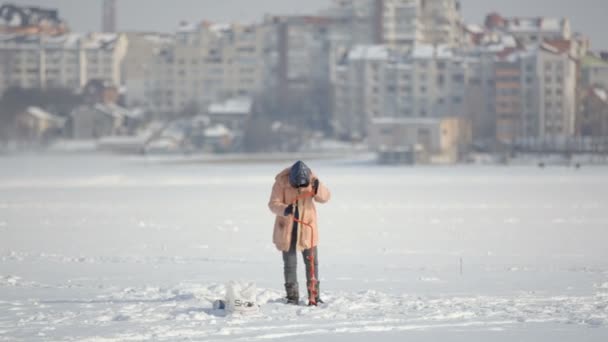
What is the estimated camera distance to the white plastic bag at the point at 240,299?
1071 centimetres

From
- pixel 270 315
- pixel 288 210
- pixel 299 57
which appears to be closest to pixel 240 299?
pixel 270 315

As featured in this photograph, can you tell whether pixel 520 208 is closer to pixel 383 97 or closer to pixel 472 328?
pixel 472 328

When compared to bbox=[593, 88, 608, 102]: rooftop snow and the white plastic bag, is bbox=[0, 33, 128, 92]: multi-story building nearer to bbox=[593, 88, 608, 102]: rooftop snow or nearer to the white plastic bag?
bbox=[593, 88, 608, 102]: rooftop snow

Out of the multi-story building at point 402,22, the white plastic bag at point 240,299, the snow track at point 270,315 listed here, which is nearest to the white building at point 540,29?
the multi-story building at point 402,22

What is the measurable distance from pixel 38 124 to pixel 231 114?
17850 mm

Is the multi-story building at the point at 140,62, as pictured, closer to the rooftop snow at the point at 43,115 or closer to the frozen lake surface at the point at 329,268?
the rooftop snow at the point at 43,115

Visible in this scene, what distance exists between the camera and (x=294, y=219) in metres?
11.7

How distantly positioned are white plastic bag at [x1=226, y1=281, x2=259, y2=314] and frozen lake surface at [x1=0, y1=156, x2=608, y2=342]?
0.12 metres

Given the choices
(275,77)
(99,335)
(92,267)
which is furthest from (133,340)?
(275,77)

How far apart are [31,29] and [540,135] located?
72198 millimetres

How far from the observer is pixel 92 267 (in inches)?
609

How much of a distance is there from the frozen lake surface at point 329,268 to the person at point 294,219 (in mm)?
369

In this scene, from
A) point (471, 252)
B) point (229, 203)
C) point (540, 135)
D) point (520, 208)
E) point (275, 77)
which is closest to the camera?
point (471, 252)

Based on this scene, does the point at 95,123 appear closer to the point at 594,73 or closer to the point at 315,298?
the point at 594,73
